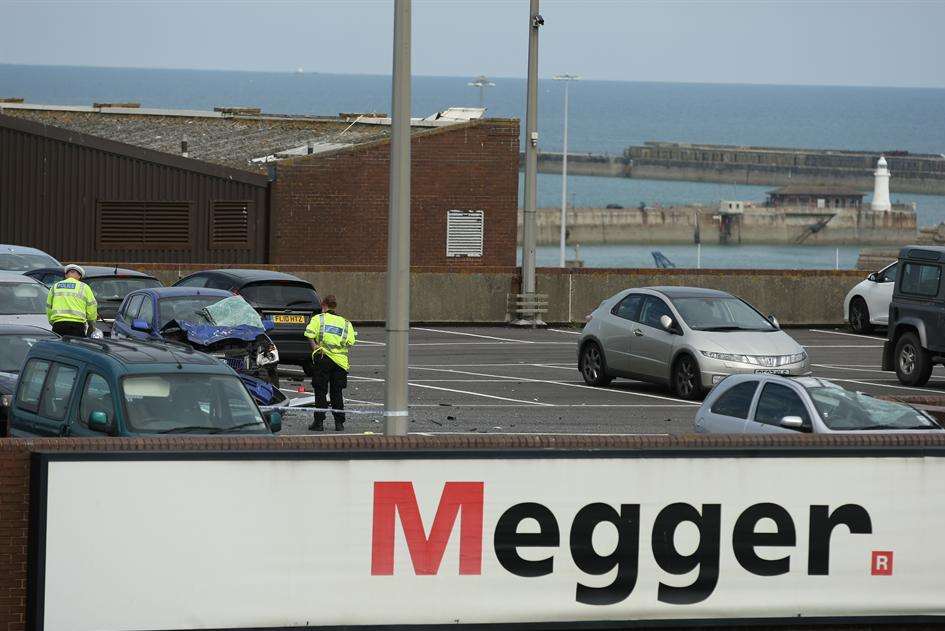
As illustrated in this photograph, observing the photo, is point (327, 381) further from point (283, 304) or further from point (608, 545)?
point (608, 545)

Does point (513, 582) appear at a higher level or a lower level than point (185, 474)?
lower

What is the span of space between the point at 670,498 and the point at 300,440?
257 cm

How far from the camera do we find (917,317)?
75.6 ft

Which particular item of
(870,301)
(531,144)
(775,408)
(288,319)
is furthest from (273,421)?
(870,301)

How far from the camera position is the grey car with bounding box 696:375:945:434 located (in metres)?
13.7

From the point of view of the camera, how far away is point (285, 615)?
9.87 meters

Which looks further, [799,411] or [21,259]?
[21,259]

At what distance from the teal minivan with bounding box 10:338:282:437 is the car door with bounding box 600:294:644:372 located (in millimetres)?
9635

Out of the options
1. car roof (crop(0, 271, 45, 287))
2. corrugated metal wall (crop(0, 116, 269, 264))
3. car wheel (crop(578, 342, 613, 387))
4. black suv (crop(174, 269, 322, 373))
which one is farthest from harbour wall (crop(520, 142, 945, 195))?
car roof (crop(0, 271, 45, 287))

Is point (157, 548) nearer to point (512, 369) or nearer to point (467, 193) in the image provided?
point (512, 369)

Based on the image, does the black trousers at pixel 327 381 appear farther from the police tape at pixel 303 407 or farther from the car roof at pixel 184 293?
the car roof at pixel 184 293

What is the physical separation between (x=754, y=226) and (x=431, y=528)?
132323 millimetres

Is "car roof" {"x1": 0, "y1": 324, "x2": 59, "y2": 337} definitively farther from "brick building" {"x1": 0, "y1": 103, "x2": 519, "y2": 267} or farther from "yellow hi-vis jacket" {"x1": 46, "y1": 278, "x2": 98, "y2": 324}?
"brick building" {"x1": 0, "y1": 103, "x2": 519, "y2": 267}

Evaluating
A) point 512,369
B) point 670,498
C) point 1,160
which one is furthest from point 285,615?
point 1,160
